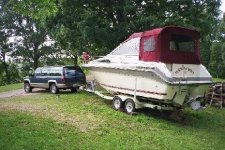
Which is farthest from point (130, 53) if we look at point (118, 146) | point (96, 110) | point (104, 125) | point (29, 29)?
point (29, 29)

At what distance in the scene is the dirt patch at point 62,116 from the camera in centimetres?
1424

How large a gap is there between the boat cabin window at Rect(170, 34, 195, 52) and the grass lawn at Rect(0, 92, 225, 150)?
3236mm

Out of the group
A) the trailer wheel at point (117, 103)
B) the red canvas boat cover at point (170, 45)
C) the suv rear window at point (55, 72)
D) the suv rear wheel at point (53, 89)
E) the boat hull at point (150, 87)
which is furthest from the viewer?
the suv rear wheel at point (53, 89)

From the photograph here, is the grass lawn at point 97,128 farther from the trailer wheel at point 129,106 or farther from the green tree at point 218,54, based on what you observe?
the green tree at point 218,54

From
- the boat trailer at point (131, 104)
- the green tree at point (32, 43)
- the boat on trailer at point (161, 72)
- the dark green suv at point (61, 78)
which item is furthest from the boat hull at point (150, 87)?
the green tree at point (32, 43)

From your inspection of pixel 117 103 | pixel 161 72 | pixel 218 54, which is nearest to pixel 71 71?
pixel 117 103

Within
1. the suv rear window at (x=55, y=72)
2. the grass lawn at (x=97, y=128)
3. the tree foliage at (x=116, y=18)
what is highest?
the tree foliage at (x=116, y=18)

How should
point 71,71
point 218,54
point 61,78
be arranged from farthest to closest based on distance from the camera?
point 218,54
point 71,71
point 61,78

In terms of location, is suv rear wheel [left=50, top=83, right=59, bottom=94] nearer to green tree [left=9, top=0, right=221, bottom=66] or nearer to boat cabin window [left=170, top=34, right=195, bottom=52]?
green tree [left=9, top=0, right=221, bottom=66]

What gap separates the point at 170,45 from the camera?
16406 mm

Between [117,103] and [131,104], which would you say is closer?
[131,104]

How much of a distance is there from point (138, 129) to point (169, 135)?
49.0 inches

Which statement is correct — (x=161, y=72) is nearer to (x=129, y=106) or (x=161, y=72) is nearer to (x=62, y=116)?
(x=129, y=106)

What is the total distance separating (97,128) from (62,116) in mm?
1995
